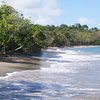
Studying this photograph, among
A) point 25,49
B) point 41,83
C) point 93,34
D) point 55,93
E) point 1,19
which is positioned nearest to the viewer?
point 55,93

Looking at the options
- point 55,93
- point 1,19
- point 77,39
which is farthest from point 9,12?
point 77,39

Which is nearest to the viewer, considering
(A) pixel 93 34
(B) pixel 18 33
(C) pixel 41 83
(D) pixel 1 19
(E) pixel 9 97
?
(E) pixel 9 97

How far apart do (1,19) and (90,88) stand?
29862mm

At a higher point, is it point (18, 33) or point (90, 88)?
point (18, 33)

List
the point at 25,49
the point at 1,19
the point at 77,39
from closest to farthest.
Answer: the point at 1,19 < the point at 25,49 < the point at 77,39

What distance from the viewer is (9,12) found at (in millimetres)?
50562

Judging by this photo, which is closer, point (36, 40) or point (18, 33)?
point (18, 33)

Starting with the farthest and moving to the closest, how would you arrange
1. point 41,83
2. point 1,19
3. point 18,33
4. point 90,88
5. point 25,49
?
1. point 25,49
2. point 18,33
3. point 1,19
4. point 41,83
5. point 90,88

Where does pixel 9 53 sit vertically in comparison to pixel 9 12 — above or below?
below

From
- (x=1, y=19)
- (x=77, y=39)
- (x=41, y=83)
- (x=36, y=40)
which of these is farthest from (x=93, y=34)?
(x=41, y=83)

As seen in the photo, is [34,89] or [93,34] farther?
[93,34]

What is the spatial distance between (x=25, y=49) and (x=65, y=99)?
41494mm

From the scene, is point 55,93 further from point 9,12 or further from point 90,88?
Answer: point 9,12

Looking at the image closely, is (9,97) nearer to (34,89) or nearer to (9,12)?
(34,89)
